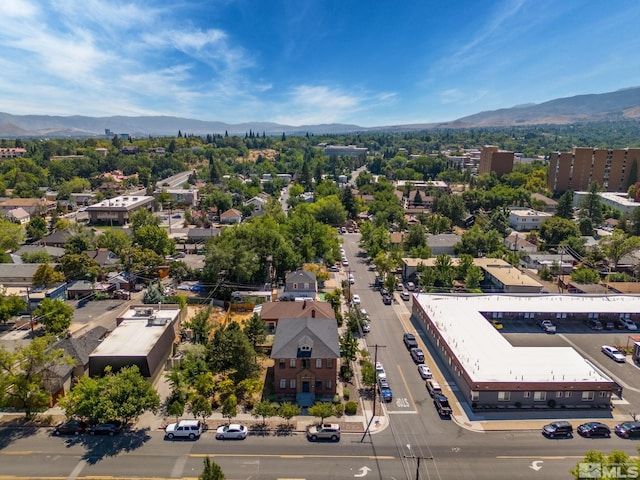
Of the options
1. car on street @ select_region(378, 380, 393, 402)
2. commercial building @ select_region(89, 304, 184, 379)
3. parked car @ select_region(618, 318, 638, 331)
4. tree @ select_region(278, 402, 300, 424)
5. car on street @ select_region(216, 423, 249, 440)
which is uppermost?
commercial building @ select_region(89, 304, 184, 379)

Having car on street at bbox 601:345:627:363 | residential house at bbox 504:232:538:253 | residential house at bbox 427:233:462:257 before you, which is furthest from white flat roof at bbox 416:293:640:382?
residential house at bbox 504:232:538:253

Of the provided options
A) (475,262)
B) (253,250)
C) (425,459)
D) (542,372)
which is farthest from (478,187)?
(425,459)

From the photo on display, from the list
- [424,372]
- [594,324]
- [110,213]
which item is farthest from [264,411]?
[110,213]

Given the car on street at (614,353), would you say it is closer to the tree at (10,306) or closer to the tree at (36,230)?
the tree at (10,306)

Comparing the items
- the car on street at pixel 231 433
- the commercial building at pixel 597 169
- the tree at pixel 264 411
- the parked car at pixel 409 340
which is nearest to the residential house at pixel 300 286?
the parked car at pixel 409 340

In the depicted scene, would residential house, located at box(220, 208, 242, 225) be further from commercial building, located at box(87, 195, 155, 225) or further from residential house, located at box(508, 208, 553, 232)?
residential house, located at box(508, 208, 553, 232)

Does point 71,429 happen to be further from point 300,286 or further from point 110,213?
point 110,213
